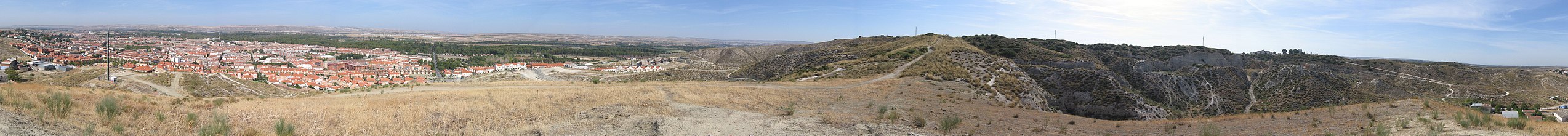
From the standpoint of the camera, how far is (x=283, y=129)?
589 centimetres

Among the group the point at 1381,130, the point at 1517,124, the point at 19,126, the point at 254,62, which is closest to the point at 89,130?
the point at 19,126

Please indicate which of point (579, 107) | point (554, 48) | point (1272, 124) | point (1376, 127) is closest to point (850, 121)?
point (579, 107)

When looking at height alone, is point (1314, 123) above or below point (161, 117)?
above

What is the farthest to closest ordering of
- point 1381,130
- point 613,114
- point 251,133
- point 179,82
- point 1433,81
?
point 1433,81 < point 179,82 < point 613,114 < point 1381,130 < point 251,133

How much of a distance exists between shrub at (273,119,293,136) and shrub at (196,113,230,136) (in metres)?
0.32

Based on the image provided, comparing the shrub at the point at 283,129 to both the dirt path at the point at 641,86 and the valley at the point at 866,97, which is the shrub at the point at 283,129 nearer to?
the valley at the point at 866,97

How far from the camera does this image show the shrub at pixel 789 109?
9781 mm

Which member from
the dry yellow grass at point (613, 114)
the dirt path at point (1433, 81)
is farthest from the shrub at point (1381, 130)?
the dirt path at point (1433, 81)

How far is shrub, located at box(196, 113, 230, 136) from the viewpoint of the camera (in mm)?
5328

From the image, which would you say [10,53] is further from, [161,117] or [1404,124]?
[1404,124]

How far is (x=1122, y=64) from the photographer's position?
3503 cm

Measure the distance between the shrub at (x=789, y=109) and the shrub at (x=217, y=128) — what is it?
615 centimetres

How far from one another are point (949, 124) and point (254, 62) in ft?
200

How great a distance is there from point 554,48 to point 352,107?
80.7m
